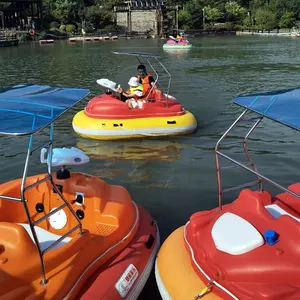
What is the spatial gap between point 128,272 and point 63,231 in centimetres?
148

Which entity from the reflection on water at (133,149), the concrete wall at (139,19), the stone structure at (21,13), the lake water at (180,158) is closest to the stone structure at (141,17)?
the concrete wall at (139,19)

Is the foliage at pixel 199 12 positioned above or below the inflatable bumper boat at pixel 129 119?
above

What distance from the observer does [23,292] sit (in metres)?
4.59

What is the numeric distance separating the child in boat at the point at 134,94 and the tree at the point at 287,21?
83.3 meters

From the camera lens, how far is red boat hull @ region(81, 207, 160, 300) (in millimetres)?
5055

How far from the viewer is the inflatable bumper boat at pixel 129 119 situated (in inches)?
495

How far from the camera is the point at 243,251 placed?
477 cm

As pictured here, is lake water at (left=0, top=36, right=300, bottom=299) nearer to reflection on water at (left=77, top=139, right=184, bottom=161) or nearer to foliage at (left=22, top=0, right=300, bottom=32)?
reflection on water at (left=77, top=139, right=184, bottom=161)

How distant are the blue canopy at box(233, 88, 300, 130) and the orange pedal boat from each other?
8.06ft

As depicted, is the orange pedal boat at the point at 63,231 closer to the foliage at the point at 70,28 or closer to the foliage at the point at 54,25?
the foliage at the point at 70,28

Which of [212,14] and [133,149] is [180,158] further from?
[212,14]

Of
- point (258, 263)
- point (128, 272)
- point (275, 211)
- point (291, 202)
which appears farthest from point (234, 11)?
point (258, 263)

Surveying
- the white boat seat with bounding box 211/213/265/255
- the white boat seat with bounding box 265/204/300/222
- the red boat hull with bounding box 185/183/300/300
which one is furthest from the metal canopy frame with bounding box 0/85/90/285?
the white boat seat with bounding box 265/204/300/222

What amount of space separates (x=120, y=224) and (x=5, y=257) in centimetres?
173
